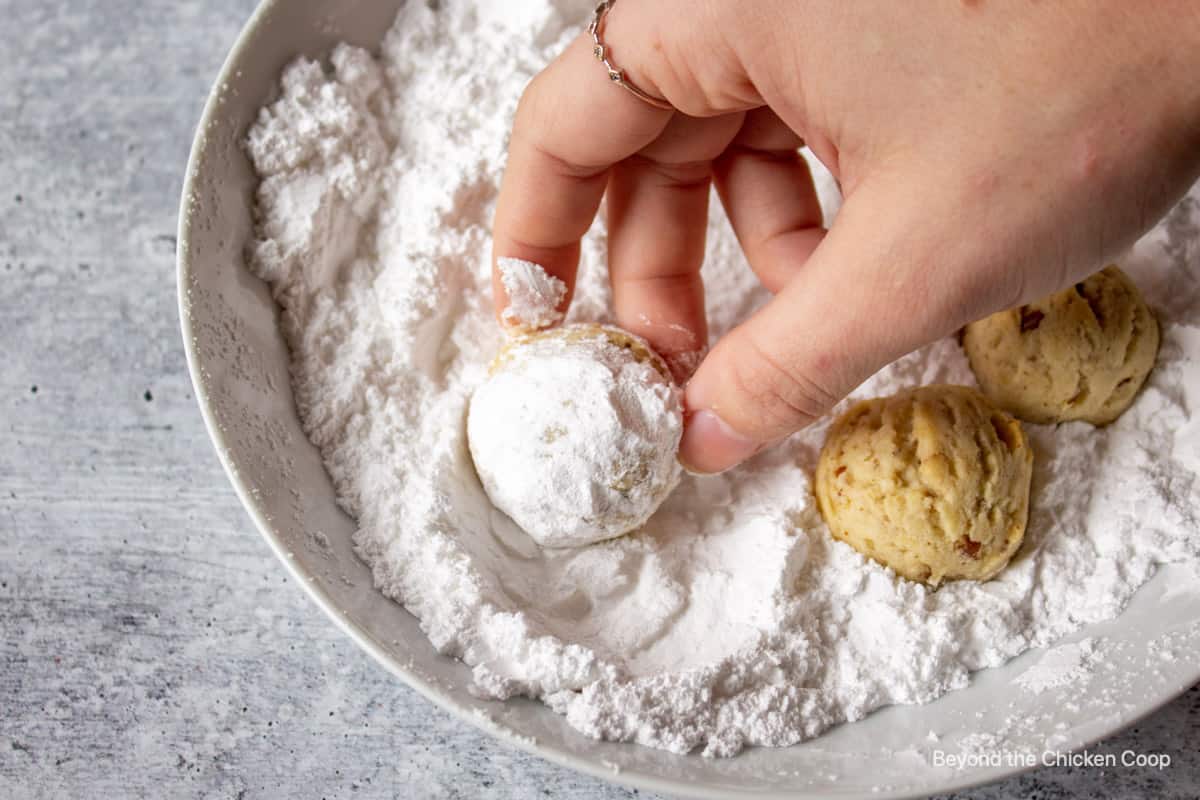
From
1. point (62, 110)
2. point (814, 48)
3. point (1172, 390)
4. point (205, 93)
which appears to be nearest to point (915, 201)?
point (814, 48)

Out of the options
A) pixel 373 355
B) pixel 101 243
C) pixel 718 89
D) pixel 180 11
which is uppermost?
pixel 718 89

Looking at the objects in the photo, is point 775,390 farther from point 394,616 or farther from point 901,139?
point 394,616

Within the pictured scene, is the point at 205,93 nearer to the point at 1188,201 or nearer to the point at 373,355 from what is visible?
the point at 373,355

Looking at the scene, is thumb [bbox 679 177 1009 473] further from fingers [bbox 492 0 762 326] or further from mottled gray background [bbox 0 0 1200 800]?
mottled gray background [bbox 0 0 1200 800]

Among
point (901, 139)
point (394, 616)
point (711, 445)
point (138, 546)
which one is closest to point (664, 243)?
point (711, 445)

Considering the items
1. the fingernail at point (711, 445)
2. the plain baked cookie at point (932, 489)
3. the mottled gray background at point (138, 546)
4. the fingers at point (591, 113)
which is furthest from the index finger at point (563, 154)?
the mottled gray background at point (138, 546)

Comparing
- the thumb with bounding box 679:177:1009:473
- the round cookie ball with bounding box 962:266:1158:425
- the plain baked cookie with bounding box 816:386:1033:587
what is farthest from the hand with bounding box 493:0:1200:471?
the round cookie ball with bounding box 962:266:1158:425
